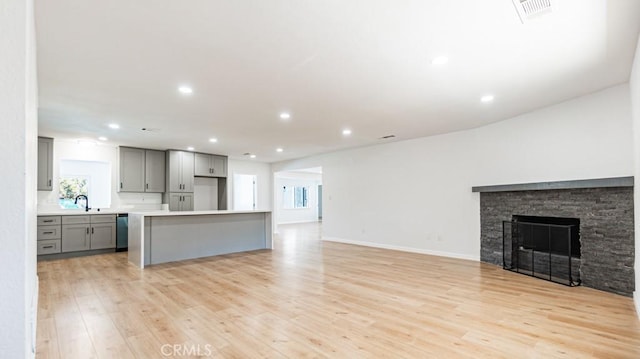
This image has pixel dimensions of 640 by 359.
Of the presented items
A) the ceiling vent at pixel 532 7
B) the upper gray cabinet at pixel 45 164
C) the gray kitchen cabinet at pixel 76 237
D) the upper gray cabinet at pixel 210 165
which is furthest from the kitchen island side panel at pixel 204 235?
the ceiling vent at pixel 532 7

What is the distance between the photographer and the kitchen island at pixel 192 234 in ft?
17.8

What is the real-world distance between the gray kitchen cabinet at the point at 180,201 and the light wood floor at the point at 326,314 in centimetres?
295


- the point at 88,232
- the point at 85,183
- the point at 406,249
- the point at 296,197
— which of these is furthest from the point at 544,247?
the point at 296,197

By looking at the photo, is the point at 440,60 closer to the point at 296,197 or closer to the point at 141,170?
the point at 141,170

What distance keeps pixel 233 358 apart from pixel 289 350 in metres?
0.41

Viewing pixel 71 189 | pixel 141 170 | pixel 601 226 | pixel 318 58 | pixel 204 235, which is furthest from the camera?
pixel 141 170

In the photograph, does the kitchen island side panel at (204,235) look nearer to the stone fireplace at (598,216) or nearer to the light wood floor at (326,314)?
the light wood floor at (326,314)

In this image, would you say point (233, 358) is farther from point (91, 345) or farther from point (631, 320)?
point (631, 320)

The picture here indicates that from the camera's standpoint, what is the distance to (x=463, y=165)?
593cm

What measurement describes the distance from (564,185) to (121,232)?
26.8 ft

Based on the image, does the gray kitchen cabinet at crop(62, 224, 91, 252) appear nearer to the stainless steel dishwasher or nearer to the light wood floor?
the stainless steel dishwasher

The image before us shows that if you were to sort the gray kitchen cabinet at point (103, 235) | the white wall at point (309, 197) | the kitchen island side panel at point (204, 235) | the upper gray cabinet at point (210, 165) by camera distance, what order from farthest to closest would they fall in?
the white wall at point (309, 197), the upper gray cabinet at point (210, 165), the gray kitchen cabinet at point (103, 235), the kitchen island side panel at point (204, 235)

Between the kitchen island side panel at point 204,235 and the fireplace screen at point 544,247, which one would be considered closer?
the fireplace screen at point 544,247

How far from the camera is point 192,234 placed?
5.97m
